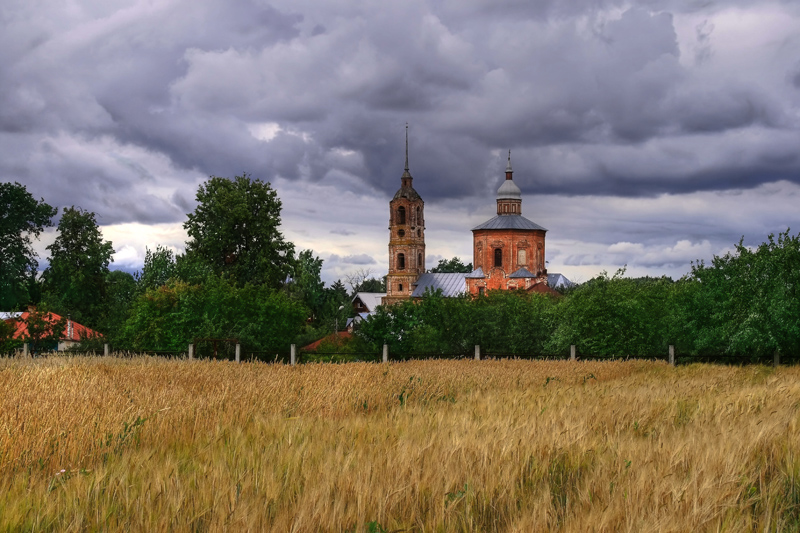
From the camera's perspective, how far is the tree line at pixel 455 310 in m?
28.4

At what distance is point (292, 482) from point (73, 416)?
349cm

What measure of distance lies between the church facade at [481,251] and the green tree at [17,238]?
4138cm

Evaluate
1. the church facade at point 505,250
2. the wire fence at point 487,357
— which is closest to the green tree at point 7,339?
the wire fence at point 487,357

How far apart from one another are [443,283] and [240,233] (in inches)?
2075

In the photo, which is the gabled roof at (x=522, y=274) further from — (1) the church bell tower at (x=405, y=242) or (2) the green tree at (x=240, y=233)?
(2) the green tree at (x=240, y=233)

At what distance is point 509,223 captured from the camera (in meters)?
95.1

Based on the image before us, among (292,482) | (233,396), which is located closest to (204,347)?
(233,396)

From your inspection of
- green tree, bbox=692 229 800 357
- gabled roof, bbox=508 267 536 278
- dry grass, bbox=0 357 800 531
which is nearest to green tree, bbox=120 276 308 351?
green tree, bbox=692 229 800 357

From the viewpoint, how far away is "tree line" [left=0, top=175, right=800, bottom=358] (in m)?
28.4

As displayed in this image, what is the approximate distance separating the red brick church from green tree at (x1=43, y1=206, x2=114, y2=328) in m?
33.0

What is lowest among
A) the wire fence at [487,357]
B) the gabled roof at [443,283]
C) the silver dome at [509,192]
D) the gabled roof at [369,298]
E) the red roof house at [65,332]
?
the wire fence at [487,357]

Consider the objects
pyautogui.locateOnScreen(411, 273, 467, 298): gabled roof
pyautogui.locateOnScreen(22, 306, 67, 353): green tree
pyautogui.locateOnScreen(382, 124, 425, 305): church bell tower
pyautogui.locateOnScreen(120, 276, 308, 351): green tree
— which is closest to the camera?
pyautogui.locateOnScreen(120, 276, 308, 351): green tree

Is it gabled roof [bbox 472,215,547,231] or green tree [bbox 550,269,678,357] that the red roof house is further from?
gabled roof [bbox 472,215,547,231]

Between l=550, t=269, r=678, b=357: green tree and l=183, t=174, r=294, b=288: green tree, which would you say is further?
l=183, t=174, r=294, b=288: green tree
